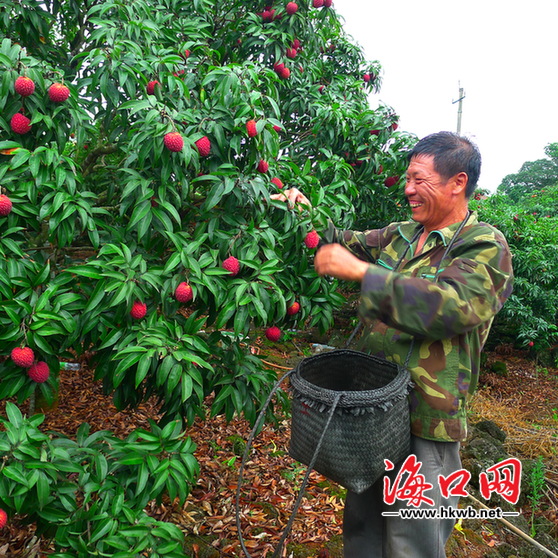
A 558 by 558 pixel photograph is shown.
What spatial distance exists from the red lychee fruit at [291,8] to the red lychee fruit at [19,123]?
2005mm

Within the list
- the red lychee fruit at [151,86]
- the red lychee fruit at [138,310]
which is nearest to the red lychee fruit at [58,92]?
the red lychee fruit at [151,86]

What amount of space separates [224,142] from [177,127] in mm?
207

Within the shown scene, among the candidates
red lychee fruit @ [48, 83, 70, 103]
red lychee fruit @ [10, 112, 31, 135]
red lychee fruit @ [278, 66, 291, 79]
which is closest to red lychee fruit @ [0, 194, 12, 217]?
red lychee fruit @ [10, 112, 31, 135]

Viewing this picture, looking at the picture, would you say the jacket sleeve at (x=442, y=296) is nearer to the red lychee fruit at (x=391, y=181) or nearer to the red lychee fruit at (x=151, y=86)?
the red lychee fruit at (x=151, y=86)

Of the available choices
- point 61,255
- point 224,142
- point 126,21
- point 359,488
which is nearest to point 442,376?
point 359,488

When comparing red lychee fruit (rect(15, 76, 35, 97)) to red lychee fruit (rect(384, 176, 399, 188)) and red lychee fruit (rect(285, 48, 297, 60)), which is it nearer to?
red lychee fruit (rect(285, 48, 297, 60))

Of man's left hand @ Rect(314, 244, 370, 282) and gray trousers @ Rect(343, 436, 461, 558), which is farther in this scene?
gray trousers @ Rect(343, 436, 461, 558)

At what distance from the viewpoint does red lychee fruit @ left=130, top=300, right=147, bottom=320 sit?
1719 mm

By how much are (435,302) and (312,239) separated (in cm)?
86

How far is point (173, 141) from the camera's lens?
1.74 m

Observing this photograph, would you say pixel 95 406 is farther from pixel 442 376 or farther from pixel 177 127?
pixel 442 376

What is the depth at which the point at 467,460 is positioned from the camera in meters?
3.35

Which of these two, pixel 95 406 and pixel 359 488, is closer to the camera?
pixel 359 488

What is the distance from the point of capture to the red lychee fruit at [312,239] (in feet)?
6.61
